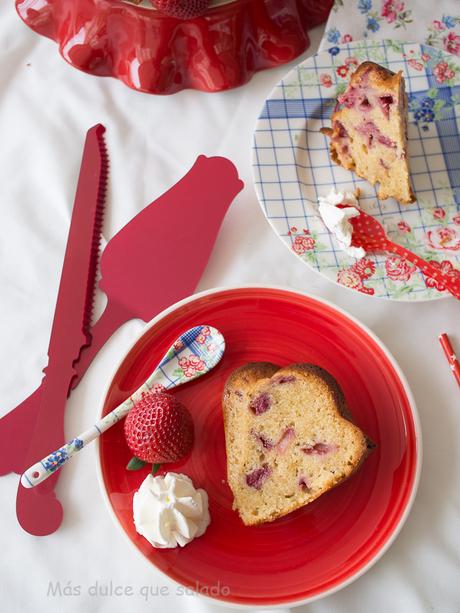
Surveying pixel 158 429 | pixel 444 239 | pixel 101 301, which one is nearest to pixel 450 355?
pixel 444 239

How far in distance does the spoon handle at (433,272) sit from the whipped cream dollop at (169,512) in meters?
0.76

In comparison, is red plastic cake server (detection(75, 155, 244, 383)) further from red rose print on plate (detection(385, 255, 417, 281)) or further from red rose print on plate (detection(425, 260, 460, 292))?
red rose print on plate (detection(425, 260, 460, 292))

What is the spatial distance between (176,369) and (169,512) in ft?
1.06

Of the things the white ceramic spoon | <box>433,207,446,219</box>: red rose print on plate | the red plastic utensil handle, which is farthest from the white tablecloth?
<box>433,207,446,219</box>: red rose print on plate

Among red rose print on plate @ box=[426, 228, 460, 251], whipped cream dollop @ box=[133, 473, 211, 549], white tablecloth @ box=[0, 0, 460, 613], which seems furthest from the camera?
red rose print on plate @ box=[426, 228, 460, 251]

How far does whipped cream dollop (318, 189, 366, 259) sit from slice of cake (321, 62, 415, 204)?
0.43ft

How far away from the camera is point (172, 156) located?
180 centimetres

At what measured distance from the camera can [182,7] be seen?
1563mm

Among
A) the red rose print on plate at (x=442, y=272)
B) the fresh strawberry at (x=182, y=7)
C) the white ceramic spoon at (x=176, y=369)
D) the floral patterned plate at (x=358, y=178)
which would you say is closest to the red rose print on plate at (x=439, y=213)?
the floral patterned plate at (x=358, y=178)

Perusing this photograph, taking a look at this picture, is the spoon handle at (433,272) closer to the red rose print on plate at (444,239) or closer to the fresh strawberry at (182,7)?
the red rose print on plate at (444,239)

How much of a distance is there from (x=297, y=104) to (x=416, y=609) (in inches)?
50.3

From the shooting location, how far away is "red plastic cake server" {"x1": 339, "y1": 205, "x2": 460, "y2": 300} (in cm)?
156

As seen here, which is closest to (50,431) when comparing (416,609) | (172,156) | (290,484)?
(290,484)

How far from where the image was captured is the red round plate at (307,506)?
1.35 meters
